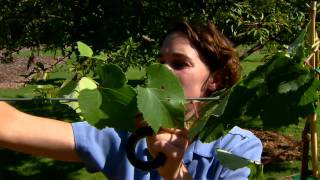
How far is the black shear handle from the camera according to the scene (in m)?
1.10

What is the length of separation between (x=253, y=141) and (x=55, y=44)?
10.6 ft

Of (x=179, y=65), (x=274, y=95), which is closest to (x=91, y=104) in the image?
(x=274, y=95)

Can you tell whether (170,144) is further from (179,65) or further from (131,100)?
(179,65)

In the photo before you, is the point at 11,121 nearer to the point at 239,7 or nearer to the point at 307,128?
the point at 307,128

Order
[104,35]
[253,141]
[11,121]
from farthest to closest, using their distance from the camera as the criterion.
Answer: [104,35] < [253,141] < [11,121]

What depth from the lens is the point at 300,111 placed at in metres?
0.98

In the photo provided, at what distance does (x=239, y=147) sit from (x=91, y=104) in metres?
0.76

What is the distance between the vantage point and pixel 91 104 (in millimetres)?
976

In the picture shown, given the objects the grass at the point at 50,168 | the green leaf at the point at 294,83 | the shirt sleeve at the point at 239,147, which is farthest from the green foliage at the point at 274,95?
the grass at the point at 50,168

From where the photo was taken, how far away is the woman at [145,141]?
5.04ft

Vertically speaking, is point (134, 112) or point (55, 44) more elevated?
point (134, 112)

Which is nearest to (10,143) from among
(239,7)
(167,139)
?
(167,139)

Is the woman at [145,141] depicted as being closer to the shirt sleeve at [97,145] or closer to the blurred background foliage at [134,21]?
the shirt sleeve at [97,145]

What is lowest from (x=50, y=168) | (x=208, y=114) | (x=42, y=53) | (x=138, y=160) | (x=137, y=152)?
(x=50, y=168)
